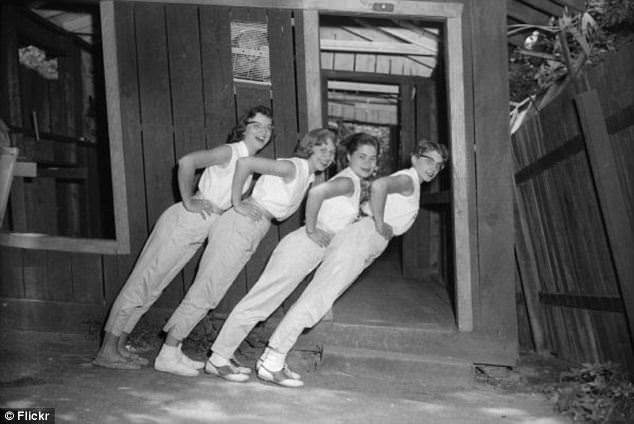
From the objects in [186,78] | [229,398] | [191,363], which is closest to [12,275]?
[191,363]

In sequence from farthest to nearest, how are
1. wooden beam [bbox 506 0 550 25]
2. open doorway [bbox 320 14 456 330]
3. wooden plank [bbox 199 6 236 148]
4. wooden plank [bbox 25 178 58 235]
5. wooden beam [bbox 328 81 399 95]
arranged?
wooden beam [bbox 328 81 399 95] < wooden plank [bbox 25 178 58 235] < open doorway [bbox 320 14 456 330] < wooden beam [bbox 506 0 550 25] < wooden plank [bbox 199 6 236 148]

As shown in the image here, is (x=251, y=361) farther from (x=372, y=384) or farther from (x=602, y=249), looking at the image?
(x=602, y=249)

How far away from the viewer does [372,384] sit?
4219mm

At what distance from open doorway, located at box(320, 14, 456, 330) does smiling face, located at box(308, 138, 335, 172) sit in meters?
1.37

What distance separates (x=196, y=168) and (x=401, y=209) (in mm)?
1607

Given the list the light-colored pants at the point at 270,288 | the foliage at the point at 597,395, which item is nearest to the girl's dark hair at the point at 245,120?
the light-colored pants at the point at 270,288

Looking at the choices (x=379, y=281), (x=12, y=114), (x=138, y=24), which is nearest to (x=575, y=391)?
(x=379, y=281)

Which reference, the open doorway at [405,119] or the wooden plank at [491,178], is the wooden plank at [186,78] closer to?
the open doorway at [405,119]

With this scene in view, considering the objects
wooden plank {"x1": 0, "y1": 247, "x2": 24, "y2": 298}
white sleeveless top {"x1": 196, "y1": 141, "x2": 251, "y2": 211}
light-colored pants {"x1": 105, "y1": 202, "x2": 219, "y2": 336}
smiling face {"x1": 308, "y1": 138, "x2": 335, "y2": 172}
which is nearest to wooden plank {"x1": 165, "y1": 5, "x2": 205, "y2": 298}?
white sleeveless top {"x1": 196, "y1": 141, "x2": 251, "y2": 211}

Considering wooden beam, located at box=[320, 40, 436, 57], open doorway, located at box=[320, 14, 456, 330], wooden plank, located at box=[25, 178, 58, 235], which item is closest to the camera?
open doorway, located at box=[320, 14, 456, 330]

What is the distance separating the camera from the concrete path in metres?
3.24

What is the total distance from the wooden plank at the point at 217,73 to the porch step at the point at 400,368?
202 cm

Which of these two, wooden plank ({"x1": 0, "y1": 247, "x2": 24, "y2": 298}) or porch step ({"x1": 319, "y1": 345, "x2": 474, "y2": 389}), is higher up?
wooden plank ({"x1": 0, "y1": 247, "x2": 24, "y2": 298})

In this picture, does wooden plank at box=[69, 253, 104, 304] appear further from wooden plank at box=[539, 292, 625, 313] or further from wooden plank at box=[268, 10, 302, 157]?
wooden plank at box=[539, 292, 625, 313]
